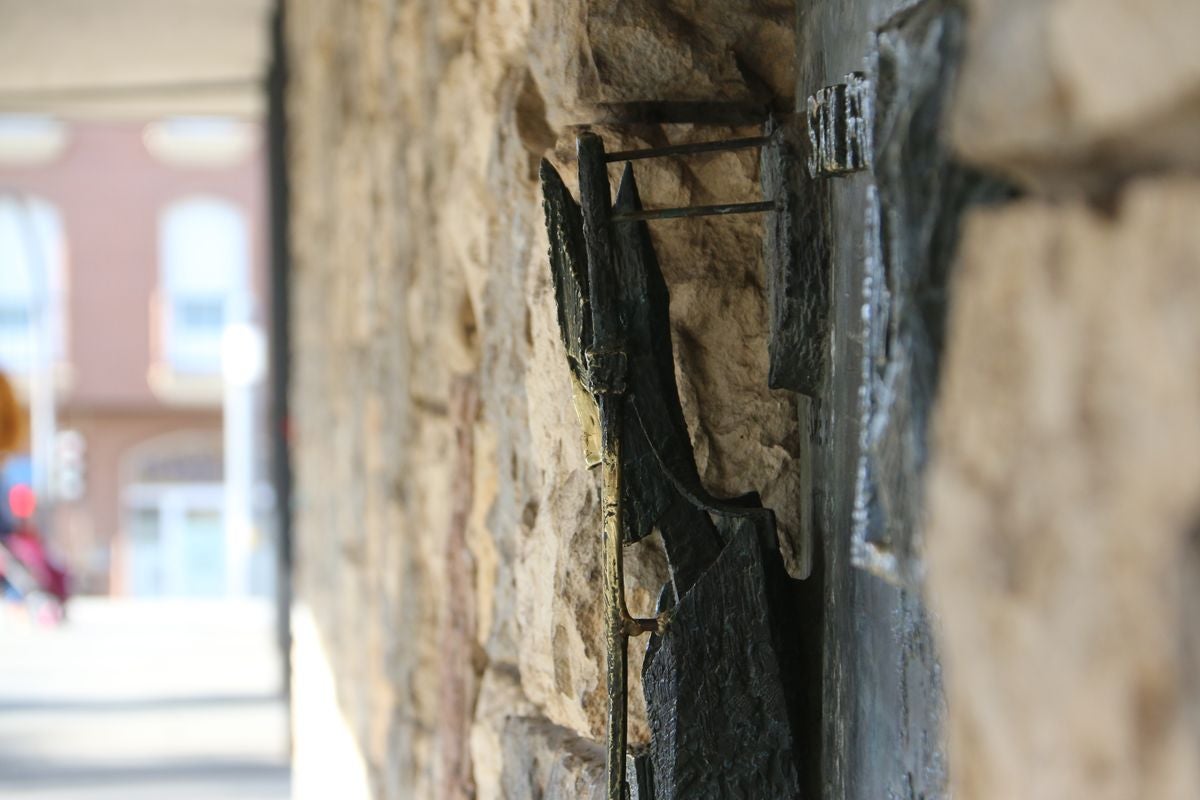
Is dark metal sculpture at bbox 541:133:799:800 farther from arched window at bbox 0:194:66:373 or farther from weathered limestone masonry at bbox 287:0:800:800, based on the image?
arched window at bbox 0:194:66:373

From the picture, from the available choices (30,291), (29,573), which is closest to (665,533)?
(29,573)

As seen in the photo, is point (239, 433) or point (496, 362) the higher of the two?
point (496, 362)

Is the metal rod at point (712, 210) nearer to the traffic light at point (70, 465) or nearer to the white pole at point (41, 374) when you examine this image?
the white pole at point (41, 374)

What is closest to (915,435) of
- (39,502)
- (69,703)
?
(69,703)

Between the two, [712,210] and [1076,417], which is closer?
[1076,417]

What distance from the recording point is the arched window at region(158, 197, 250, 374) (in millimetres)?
14672

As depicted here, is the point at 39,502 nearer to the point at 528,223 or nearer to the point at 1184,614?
the point at 528,223

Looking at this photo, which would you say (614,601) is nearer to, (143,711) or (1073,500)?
(1073,500)

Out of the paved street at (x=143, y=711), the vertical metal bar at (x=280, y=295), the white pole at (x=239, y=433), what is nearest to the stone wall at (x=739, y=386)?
the vertical metal bar at (x=280, y=295)

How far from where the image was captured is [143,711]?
601cm

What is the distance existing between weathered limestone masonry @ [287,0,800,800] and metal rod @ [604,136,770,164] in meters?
0.08

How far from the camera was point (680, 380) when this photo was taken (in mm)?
888

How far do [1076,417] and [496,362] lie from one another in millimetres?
995

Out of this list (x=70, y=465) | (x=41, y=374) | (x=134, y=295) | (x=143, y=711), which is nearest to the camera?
(x=143, y=711)
